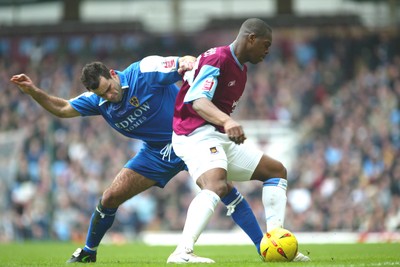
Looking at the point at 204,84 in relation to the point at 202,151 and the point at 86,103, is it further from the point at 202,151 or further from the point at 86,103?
the point at 86,103

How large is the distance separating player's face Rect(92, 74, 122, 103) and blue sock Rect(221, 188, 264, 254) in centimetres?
167

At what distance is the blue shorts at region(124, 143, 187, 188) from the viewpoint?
31.7ft

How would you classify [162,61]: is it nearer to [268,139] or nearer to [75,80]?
[268,139]

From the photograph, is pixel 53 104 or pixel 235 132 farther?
pixel 53 104

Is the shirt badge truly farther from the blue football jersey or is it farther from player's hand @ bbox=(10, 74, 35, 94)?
player's hand @ bbox=(10, 74, 35, 94)

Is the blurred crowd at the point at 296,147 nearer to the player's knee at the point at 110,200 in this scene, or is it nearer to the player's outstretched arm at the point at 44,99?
the player's knee at the point at 110,200

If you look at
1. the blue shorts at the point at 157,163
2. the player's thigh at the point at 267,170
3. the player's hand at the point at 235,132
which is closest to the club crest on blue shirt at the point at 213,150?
the player's hand at the point at 235,132

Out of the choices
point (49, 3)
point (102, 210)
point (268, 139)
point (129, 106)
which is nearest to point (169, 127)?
point (129, 106)

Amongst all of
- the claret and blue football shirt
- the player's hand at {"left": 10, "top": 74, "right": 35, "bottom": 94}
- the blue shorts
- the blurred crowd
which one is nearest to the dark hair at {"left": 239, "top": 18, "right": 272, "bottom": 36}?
the claret and blue football shirt

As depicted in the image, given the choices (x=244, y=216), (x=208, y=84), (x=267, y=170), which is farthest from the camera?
(x=244, y=216)

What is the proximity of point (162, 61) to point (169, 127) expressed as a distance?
0.84 metres

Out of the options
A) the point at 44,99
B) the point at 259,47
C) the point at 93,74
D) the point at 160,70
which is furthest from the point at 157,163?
the point at 259,47

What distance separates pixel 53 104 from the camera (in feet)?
31.2

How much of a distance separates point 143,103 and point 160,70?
0.45 metres
